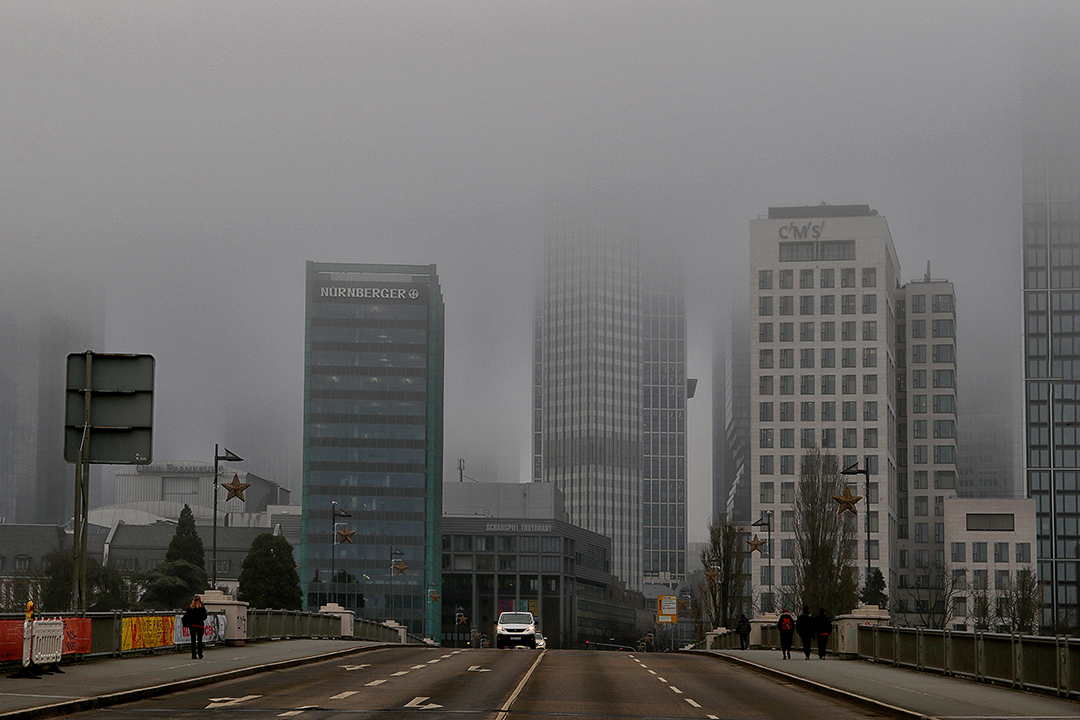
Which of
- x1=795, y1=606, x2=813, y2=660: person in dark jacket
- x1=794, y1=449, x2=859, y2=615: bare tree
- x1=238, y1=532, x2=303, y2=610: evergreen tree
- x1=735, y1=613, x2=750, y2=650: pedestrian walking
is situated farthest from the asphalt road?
x1=238, y1=532, x2=303, y2=610: evergreen tree

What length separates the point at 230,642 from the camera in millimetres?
40062

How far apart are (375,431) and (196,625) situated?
147m

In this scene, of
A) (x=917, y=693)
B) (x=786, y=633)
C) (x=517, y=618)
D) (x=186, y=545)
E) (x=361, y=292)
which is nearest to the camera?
(x=917, y=693)

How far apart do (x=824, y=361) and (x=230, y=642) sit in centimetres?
12779

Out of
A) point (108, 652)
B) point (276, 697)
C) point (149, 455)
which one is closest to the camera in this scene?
point (276, 697)

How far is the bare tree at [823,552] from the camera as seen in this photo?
8475cm

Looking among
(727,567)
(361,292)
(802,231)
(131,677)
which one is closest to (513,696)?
(131,677)

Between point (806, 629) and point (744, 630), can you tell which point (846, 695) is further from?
point (744, 630)

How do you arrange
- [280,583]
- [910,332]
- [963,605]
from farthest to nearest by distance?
[910,332]
[963,605]
[280,583]

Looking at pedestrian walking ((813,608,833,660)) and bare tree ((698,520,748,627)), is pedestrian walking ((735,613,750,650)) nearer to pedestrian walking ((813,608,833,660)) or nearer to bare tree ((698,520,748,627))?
pedestrian walking ((813,608,833,660))

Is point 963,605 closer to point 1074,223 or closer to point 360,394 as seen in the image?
point 1074,223

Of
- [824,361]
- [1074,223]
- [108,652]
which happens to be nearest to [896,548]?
[824,361]

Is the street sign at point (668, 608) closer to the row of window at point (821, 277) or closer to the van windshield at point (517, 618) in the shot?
the van windshield at point (517, 618)

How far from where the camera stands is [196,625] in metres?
33.0
